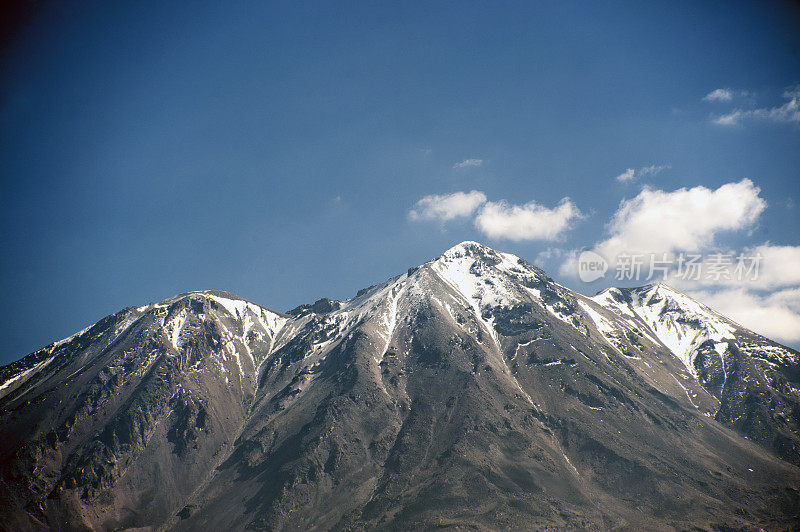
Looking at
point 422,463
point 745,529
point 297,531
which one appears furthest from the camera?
point 422,463

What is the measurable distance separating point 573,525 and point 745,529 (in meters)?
56.1

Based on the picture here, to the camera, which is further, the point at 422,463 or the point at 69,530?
A: the point at 422,463

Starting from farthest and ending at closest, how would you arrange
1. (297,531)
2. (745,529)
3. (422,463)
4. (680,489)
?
(422,463), (680,489), (297,531), (745,529)

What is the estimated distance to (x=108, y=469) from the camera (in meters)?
200

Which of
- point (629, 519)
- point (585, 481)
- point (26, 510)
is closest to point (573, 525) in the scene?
point (629, 519)

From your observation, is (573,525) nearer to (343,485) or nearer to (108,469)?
(343,485)

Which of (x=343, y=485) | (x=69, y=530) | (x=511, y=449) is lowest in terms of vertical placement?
(x=69, y=530)

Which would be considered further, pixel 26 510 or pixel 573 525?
pixel 26 510

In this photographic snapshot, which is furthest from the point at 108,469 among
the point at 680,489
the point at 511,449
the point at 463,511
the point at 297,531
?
the point at 680,489

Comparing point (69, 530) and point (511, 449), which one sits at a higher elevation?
point (511, 449)

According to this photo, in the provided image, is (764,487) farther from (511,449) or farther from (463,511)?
(463,511)

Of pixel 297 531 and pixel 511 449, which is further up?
pixel 511 449

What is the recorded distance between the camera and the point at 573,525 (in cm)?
15688

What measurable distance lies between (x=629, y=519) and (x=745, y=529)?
35.4m
